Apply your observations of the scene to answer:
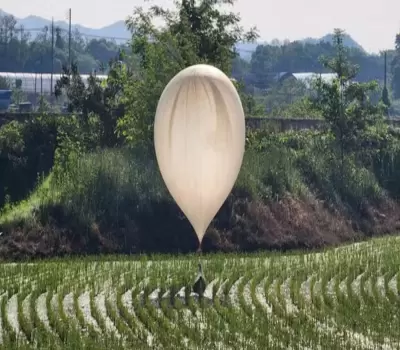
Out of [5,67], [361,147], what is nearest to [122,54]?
[361,147]

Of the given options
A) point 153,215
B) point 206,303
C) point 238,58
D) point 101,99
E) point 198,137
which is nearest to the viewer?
point 206,303

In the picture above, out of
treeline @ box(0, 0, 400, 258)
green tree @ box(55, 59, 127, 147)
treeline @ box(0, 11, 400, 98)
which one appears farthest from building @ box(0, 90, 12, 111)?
green tree @ box(55, 59, 127, 147)

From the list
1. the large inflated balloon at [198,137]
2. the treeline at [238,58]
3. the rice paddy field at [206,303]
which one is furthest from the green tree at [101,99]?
the treeline at [238,58]

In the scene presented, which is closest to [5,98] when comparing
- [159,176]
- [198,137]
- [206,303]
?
[159,176]

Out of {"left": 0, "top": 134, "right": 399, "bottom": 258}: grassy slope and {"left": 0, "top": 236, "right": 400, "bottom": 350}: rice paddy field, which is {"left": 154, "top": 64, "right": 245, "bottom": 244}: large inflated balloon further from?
{"left": 0, "top": 134, "right": 399, "bottom": 258}: grassy slope

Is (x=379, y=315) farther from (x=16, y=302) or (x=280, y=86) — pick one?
(x=280, y=86)

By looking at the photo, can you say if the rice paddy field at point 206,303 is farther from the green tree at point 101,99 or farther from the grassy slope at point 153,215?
the green tree at point 101,99

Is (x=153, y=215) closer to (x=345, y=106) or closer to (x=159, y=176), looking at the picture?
(x=159, y=176)
